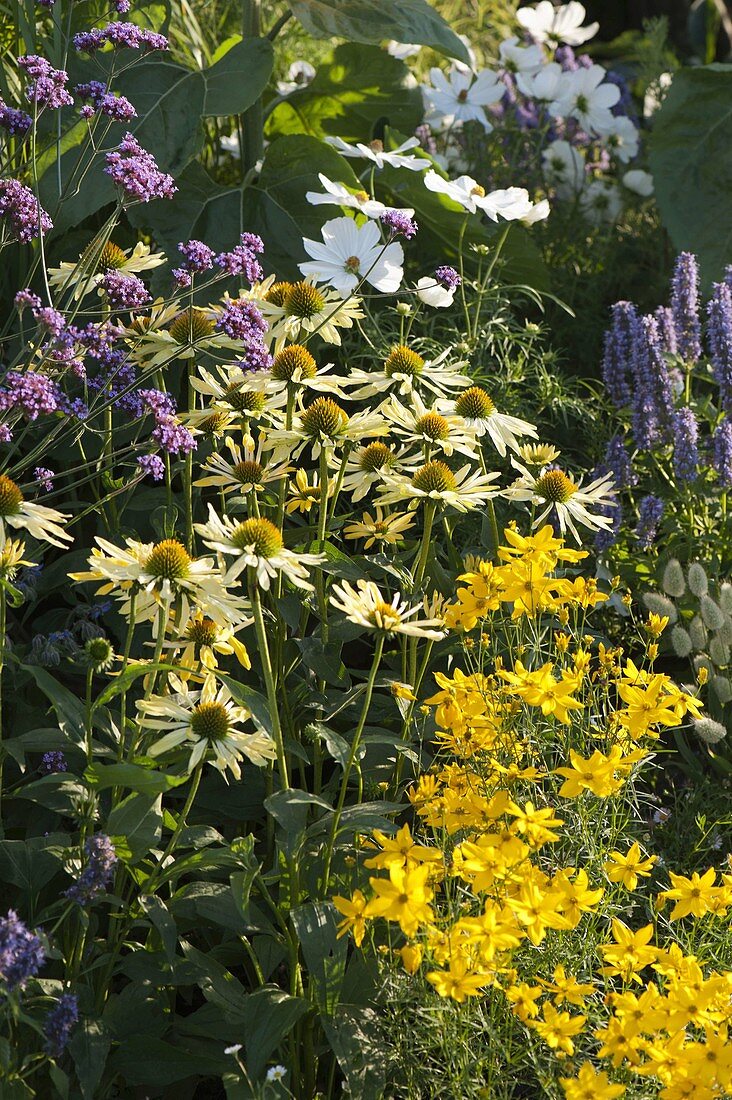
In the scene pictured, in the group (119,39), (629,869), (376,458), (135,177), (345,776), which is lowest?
(629,869)

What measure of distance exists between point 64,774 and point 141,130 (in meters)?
1.73

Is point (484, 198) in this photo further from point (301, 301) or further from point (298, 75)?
point (298, 75)

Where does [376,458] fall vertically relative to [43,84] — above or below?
below

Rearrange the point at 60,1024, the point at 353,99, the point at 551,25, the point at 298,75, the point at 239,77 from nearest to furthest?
the point at 60,1024 < the point at 239,77 < the point at 353,99 < the point at 298,75 < the point at 551,25

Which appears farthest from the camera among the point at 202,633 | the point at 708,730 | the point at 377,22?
the point at 377,22

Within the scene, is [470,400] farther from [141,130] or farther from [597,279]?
[597,279]

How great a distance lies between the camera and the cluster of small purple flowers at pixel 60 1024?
4.03ft

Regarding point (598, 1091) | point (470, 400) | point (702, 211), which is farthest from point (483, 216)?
point (598, 1091)

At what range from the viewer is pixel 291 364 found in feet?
5.46

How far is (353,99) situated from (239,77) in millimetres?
603

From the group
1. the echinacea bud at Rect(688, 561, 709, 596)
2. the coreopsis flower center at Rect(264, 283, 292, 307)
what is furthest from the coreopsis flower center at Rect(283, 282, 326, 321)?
the echinacea bud at Rect(688, 561, 709, 596)

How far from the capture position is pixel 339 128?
321cm

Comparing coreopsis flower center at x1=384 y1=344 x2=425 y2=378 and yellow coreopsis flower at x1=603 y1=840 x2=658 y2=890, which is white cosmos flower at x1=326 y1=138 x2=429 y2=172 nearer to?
coreopsis flower center at x1=384 y1=344 x2=425 y2=378

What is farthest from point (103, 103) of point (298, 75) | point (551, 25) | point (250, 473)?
point (551, 25)
